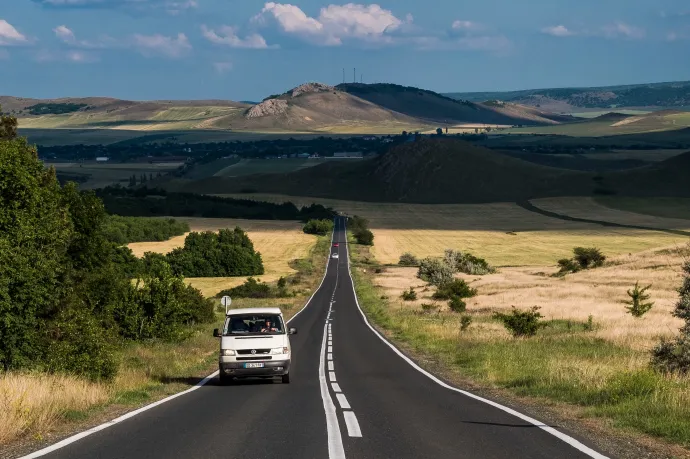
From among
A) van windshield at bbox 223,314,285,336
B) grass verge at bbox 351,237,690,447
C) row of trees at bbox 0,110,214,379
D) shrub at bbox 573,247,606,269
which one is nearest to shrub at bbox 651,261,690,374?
grass verge at bbox 351,237,690,447

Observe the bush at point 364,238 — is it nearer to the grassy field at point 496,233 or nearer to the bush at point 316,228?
the grassy field at point 496,233

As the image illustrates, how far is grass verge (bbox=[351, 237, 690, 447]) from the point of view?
49.9ft

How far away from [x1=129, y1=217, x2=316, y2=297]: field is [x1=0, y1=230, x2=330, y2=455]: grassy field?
4859 centimetres

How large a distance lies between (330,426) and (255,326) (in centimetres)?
966

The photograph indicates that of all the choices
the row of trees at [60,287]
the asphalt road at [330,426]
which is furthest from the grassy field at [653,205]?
the asphalt road at [330,426]

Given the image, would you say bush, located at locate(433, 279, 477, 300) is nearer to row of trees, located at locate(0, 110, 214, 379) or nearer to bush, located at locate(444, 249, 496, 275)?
row of trees, located at locate(0, 110, 214, 379)

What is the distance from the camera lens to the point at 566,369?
21.0 meters

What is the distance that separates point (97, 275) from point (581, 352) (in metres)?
21.2

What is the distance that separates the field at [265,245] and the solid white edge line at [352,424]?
2510 inches

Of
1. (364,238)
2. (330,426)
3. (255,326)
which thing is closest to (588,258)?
(364,238)

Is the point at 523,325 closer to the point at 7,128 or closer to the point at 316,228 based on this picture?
the point at 7,128

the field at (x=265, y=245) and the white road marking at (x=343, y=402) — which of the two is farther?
the field at (x=265, y=245)

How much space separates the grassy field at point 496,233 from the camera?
362 ft

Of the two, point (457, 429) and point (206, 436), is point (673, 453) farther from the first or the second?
point (206, 436)
